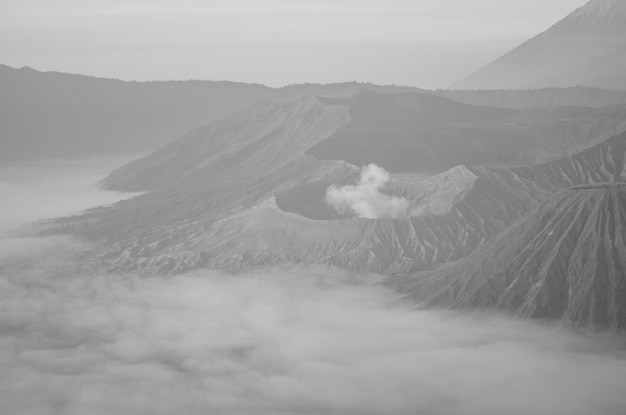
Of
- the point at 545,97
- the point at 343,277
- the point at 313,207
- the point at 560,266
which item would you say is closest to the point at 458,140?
the point at 313,207

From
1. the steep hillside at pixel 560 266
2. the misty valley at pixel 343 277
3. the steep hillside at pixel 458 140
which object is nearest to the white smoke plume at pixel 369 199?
the misty valley at pixel 343 277

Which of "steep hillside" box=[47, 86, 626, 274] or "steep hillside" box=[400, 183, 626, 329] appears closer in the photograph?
"steep hillside" box=[400, 183, 626, 329]

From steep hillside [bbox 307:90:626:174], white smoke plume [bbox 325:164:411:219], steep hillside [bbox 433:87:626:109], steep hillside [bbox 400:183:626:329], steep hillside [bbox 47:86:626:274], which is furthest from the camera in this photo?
steep hillside [bbox 433:87:626:109]

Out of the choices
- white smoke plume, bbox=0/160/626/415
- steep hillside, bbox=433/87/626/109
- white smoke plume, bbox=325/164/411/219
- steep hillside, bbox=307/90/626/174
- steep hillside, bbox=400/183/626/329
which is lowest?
white smoke plume, bbox=0/160/626/415

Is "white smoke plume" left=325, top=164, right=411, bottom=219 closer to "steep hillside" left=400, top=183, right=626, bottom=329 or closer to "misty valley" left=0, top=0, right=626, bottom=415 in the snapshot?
"misty valley" left=0, top=0, right=626, bottom=415

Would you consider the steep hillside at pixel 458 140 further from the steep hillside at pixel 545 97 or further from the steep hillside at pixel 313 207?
the steep hillside at pixel 545 97

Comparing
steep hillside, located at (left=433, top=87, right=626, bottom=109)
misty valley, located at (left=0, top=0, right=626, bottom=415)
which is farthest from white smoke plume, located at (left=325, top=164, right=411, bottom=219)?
steep hillside, located at (left=433, top=87, right=626, bottom=109)

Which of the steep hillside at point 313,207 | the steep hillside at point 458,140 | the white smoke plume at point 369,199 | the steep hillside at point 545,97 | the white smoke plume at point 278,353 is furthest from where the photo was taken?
the steep hillside at point 545,97

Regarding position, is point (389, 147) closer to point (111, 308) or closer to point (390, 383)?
point (111, 308)
